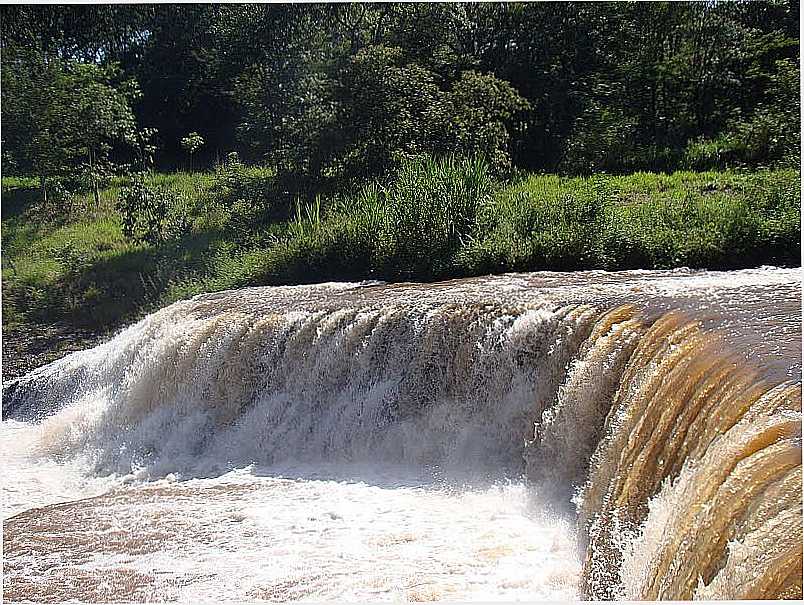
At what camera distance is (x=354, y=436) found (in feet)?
20.3

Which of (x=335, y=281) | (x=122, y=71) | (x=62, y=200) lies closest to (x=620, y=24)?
(x=335, y=281)

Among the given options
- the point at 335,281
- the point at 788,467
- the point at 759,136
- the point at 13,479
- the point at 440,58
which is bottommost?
the point at 13,479

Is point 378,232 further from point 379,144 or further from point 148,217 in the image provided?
point 148,217

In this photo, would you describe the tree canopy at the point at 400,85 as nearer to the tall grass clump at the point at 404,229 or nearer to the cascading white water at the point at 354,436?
the tall grass clump at the point at 404,229

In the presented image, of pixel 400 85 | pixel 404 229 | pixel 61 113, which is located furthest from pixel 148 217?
pixel 404 229

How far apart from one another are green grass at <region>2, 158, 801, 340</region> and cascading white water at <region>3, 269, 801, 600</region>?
67 centimetres

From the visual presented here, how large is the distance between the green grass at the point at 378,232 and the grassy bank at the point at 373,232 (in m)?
0.02

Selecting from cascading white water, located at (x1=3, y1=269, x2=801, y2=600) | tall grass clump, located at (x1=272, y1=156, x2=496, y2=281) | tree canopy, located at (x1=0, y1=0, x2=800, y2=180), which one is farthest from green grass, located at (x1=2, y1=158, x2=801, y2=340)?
cascading white water, located at (x1=3, y1=269, x2=801, y2=600)

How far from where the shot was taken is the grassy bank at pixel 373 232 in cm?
799

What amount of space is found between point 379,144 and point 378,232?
196cm

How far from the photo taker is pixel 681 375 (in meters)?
3.91

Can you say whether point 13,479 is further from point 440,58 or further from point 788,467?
point 440,58

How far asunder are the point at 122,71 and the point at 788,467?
11551 mm

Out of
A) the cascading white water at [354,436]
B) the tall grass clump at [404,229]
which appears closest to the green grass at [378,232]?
the tall grass clump at [404,229]
